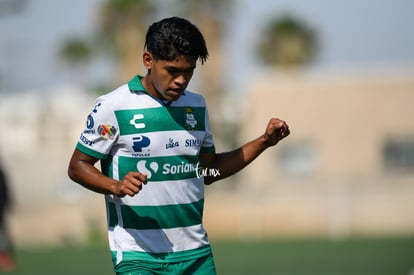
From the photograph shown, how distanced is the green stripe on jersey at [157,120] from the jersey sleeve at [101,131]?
1.7 inches

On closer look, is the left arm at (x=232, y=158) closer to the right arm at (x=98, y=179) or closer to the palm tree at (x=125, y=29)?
the right arm at (x=98, y=179)

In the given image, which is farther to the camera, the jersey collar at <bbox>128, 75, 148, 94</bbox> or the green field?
the green field

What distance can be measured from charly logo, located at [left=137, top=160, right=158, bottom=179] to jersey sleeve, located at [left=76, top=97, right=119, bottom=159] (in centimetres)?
21

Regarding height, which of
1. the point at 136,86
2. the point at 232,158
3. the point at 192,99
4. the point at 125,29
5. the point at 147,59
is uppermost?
the point at 147,59

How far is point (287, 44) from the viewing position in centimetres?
6303

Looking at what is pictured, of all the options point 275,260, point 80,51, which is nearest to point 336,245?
point 275,260

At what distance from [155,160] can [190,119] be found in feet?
1.22

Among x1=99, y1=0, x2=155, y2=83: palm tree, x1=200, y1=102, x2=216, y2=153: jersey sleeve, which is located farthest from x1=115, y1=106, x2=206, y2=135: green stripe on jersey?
x1=99, y1=0, x2=155, y2=83: palm tree

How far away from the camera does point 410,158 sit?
40.7m

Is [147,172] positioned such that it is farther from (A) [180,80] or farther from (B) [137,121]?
(A) [180,80]

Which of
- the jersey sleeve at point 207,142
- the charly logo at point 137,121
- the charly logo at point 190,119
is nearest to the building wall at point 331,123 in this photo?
the jersey sleeve at point 207,142

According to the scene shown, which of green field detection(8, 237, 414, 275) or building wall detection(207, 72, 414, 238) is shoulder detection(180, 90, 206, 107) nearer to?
green field detection(8, 237, 414, 275)

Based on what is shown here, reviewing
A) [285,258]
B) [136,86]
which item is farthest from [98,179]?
[285,258]

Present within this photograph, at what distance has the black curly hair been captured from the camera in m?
6.36
